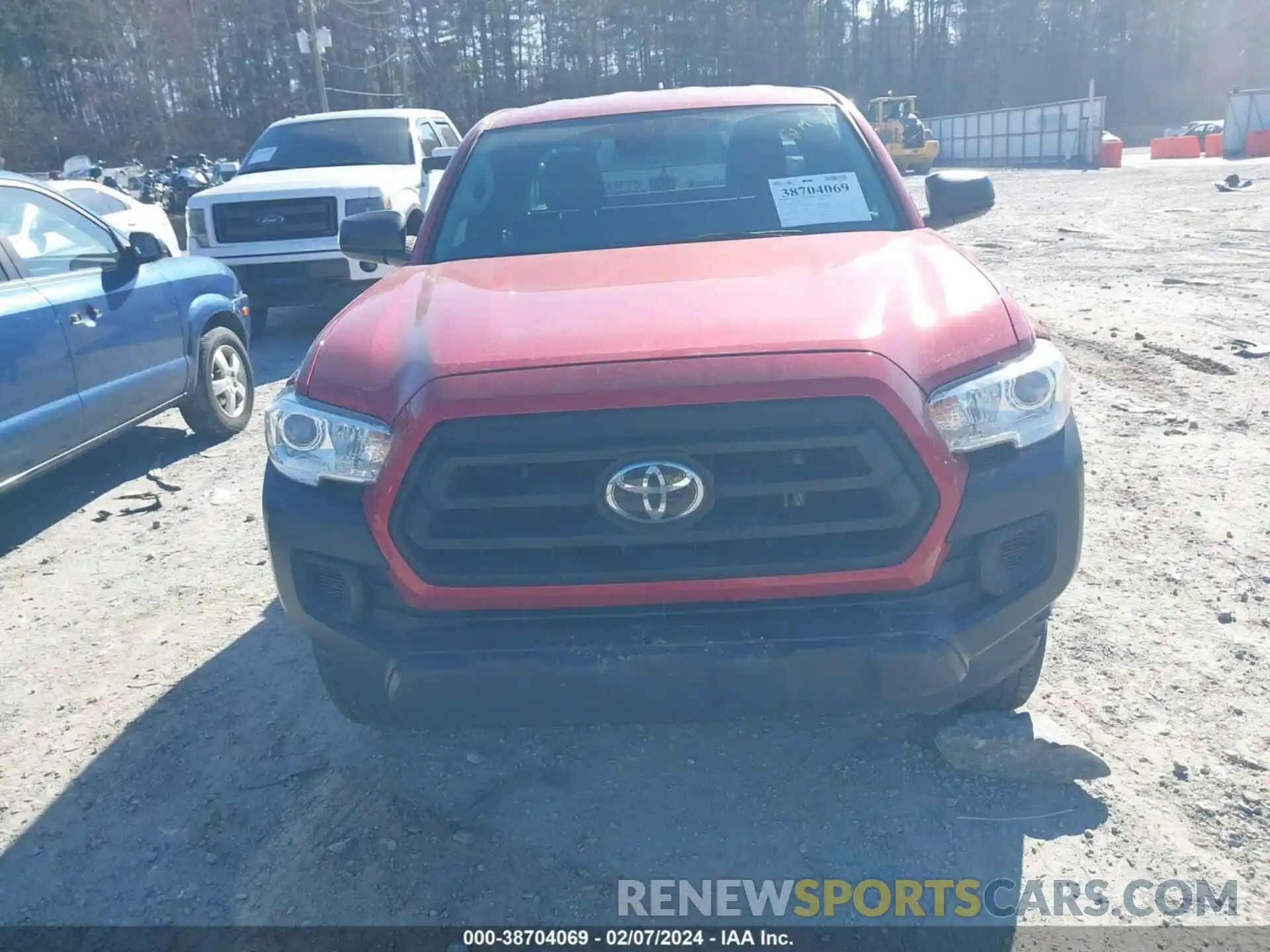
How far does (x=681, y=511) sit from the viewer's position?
7.87ft

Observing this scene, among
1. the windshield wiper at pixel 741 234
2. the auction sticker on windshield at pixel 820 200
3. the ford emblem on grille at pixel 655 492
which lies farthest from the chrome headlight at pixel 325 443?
the auction sticker on windshield at pixel 820 200

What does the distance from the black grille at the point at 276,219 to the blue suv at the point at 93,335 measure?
2.49 metres

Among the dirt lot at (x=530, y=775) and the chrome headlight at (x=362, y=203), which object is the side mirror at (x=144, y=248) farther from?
the chrome headlight at (x=362, y=203)

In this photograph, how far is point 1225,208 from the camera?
1722cm

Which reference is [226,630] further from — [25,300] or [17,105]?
[17,105]

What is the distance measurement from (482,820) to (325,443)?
3.76 feet

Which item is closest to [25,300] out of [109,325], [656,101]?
[109,325]

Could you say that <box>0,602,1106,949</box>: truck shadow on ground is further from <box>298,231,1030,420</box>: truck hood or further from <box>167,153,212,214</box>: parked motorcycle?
<box>167,153,212,214</box>: parked motorcycle

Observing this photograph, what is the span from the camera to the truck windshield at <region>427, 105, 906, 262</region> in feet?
12.4

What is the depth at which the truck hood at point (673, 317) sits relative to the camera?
2.50 metres

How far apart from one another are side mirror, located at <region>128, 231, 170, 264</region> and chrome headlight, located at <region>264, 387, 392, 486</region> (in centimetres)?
364

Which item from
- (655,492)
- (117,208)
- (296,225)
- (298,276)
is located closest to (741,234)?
(655,492)

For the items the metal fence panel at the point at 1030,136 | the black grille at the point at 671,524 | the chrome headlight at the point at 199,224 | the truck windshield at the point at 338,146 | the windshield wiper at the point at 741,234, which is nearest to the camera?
the black grille at the point at 671,524

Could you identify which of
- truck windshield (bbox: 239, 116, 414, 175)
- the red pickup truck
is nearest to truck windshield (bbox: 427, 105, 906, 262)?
the red pickup truck
